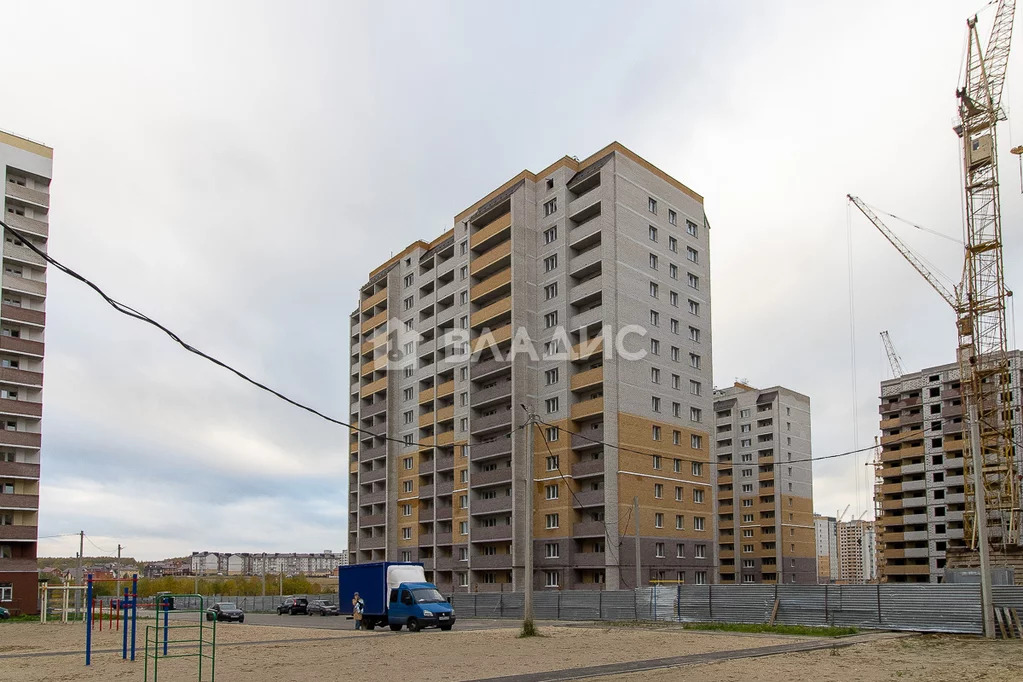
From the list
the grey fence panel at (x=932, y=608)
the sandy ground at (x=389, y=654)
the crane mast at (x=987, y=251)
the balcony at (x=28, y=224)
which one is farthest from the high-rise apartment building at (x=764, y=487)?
the sandy ground at (x=389, y=654)

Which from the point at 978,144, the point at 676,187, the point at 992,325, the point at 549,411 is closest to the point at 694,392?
the point at 549,411

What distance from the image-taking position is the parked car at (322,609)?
70875mm

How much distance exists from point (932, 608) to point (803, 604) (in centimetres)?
600

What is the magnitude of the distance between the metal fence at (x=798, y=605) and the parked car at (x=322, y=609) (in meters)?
22.8

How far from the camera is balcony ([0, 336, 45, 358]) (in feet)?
261

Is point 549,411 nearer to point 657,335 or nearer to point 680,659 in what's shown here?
point 657,335

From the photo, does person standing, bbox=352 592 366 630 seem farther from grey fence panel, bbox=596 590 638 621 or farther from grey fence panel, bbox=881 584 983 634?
grey fence panel, bbox=881 584 983 634

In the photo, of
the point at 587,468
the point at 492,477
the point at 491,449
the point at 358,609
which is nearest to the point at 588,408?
the point at 587,468

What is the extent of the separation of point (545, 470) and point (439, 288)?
26.6 metres

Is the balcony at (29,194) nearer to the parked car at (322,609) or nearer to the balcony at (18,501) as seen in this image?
the balcony at (18,501)

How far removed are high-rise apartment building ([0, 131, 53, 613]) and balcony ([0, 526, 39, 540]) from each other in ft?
0.27

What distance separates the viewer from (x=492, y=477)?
7775cm

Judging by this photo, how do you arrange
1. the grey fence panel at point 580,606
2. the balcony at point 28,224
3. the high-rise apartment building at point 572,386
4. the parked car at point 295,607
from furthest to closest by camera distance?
1. the balcony at point 28,224
2. the parked car at point 295,607
3. the high-rise apartment building at point 572,386
4. the grey fence panel at point 580,606

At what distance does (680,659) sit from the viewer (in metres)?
25.8
